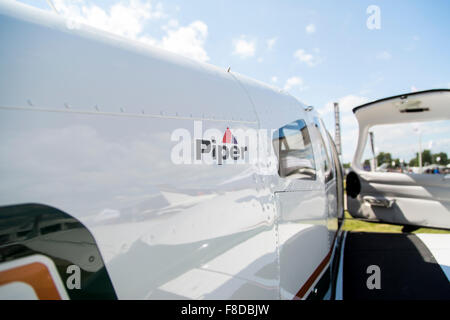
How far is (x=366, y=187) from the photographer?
4844mm

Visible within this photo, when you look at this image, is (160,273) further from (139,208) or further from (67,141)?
(67,141)

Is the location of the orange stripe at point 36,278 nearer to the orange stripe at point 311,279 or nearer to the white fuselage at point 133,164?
the white fuselage at point 133,164

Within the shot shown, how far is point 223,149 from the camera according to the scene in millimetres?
1470

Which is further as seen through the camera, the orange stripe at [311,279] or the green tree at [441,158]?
the green tree at [441,158]

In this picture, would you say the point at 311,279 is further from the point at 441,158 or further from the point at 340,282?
the point at 441,158

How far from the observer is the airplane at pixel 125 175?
898 mm

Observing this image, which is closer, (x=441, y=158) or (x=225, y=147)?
(x=225, y=147)

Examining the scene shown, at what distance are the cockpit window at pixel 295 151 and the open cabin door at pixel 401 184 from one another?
8.04 feet

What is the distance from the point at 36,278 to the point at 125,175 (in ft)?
1.45

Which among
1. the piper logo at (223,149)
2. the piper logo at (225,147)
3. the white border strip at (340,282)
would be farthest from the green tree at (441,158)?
the piper logo at (223,149)

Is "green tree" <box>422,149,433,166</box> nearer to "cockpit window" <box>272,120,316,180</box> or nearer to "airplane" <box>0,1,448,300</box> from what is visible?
"cockpit window" <box>272,120,316,180</box>

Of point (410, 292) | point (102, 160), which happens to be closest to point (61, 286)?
point (102, 160)

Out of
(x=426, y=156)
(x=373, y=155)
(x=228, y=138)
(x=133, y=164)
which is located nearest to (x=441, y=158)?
(x=373, y=155)
